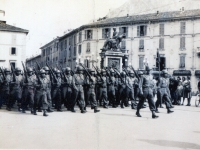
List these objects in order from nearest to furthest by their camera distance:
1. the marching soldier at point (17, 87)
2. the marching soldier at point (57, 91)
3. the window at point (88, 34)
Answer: the marching soldier at point (17, 87) → the marching soldier at point (57, 91) → the window at point (88, 34)

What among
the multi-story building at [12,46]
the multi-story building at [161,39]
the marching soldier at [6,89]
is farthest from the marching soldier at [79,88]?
the multi-story building at [161,39]

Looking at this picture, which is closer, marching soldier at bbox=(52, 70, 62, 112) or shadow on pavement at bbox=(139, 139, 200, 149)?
shadow on pavement at bbox=(139, 139, 200, 149)

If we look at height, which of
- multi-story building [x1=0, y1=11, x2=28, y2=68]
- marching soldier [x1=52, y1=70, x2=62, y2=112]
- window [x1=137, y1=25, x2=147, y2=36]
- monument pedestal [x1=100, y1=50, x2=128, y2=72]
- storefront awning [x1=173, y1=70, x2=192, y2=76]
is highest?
window [x1=137, y1=25, x2=147, y2=36]

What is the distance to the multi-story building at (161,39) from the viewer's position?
105 feet

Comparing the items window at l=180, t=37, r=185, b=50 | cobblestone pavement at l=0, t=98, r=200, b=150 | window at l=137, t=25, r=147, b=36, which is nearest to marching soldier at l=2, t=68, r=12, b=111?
cobblestone pavement at l=0, t=98, r=200, b=150

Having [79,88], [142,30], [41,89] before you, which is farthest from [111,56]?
[142,30]

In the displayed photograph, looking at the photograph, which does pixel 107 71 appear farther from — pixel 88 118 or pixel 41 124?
pixel 41 124

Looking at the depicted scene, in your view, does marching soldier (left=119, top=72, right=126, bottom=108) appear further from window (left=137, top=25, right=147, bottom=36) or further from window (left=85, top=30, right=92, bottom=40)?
window (left=137, top=25, right=147, bottom=36)

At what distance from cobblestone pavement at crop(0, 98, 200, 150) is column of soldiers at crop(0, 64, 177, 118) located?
1.06 m

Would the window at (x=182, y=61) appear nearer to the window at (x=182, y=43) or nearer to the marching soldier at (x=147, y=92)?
the window at (x=182, y=43)

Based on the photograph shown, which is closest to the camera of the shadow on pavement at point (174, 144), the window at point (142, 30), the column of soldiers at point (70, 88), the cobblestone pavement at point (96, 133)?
the shadow on pavement at point (174, 144)

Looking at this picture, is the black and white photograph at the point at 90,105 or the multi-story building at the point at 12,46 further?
the multi-story building at the point at 12,46

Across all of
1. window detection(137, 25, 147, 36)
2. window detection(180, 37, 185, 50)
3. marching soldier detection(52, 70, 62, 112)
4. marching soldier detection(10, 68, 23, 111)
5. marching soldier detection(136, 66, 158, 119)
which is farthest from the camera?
window detection(137, 25, 147, 36)

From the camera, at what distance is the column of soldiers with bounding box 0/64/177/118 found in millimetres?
9547
